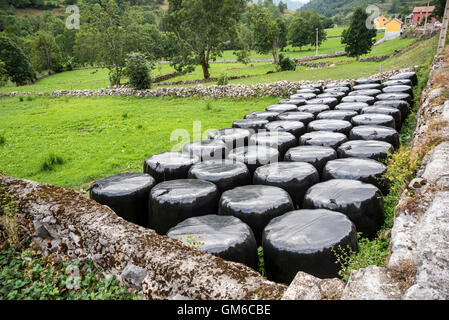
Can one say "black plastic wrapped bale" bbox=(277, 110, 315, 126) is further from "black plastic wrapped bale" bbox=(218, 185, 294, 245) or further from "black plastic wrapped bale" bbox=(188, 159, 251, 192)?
"black plastic wrapped bale" bbox=(218, 185, 294, 245)

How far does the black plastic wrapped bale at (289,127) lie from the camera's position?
8.95 meters

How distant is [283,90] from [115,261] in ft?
58.0

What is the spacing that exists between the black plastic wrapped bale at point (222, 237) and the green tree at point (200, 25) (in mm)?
29591

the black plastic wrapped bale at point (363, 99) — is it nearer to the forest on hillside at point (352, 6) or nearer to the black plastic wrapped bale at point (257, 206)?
the black plastic wrapped bale at point (257, 206)

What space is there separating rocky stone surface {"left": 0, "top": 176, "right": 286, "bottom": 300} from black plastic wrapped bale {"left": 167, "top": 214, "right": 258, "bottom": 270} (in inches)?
21.8

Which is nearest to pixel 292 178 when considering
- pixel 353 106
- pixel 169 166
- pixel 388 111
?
pixel 169 166

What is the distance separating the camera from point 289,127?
9039 millimetres

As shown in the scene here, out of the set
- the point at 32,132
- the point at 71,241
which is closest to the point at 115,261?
the point at 71,241

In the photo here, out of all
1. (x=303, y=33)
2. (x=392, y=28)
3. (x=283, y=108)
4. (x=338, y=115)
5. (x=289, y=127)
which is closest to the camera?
(x=289, y=127)

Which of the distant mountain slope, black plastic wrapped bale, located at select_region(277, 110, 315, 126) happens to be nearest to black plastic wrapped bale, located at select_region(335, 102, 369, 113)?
black plastic wrapped bale, located at select_region(277, 110, 315, 126)

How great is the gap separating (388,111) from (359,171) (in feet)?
16.1

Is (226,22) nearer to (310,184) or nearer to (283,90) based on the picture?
(283,90)

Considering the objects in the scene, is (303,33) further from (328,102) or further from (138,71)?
(328,102)

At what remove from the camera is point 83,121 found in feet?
54.5
